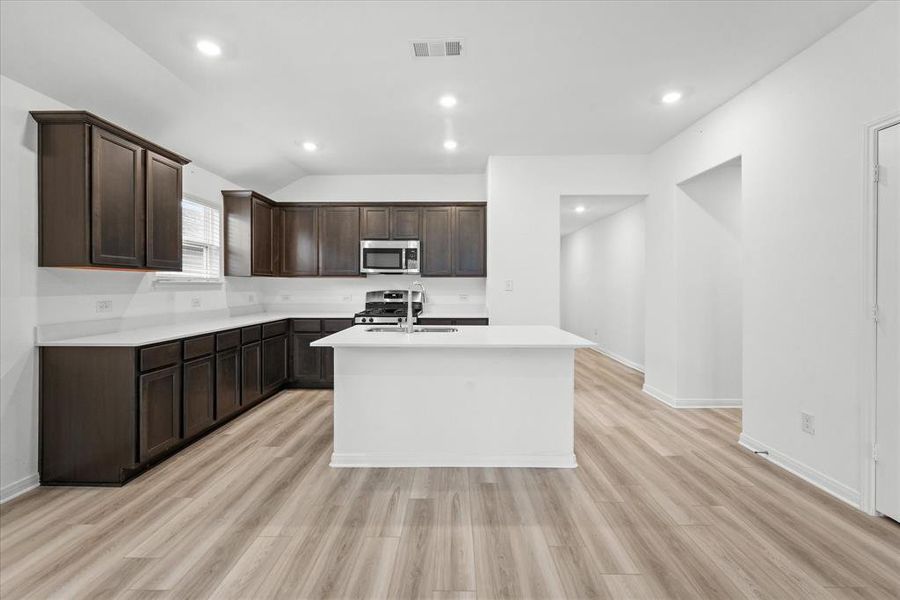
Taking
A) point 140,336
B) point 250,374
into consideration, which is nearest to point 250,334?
point 250,374

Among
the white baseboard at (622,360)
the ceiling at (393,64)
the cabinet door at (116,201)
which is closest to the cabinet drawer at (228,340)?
the cabinet door at (116,201)

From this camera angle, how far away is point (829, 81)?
2.55 meters

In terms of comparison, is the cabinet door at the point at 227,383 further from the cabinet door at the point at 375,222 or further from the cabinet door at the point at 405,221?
the cabinet door at the point at 405,221

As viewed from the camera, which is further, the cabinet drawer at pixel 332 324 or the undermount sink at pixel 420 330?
the cabinet drawer at pixel 332 324

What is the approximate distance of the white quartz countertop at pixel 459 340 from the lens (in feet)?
8.71

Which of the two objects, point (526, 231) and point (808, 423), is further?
point (526, 231)

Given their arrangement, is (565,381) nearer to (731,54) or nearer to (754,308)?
(754,308)

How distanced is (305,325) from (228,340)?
1.35m

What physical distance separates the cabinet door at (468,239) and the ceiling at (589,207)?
110cm

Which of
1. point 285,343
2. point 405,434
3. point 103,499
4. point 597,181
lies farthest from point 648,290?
point 103,499

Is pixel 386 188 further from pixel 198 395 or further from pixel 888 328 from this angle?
pixel 888 328

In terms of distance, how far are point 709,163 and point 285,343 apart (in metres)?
4.94

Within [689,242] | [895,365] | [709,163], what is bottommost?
[895,365]

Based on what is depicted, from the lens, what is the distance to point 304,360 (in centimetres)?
509
